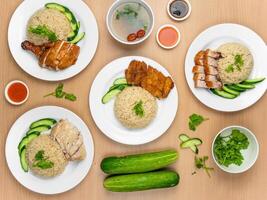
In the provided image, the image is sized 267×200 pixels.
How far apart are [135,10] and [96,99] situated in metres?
0.58

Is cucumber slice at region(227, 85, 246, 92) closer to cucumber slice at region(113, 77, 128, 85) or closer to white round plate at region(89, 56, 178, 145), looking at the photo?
white round plate at region(89, 56, 178, 145)

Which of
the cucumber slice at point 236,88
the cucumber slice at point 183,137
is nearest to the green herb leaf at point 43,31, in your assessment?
the cucumber slice at point 183,137

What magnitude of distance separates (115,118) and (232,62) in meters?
0.77

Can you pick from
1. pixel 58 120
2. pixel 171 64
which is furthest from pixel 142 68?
pixel 58 120

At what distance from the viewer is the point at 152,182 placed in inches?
103

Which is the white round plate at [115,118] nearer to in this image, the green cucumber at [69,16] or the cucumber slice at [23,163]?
the green cucumber at [69,16]

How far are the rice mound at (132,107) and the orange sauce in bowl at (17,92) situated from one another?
563 mm

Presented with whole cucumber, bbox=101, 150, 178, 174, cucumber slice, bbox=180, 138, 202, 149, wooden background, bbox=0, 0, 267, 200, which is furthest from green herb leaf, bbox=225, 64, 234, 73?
whole cucumber, bbox=101, 150, 178, 174

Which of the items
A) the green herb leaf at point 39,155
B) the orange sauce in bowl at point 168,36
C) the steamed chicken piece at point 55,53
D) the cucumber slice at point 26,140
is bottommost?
the green herb leaf at point 39,155

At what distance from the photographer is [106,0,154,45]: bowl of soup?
2.65 meters

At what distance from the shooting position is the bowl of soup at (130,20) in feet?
8.69

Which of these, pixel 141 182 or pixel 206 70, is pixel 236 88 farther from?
pixel 141 182

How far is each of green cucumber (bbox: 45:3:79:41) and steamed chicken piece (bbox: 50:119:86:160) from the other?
0.52 metres

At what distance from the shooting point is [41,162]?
257 centimetres
